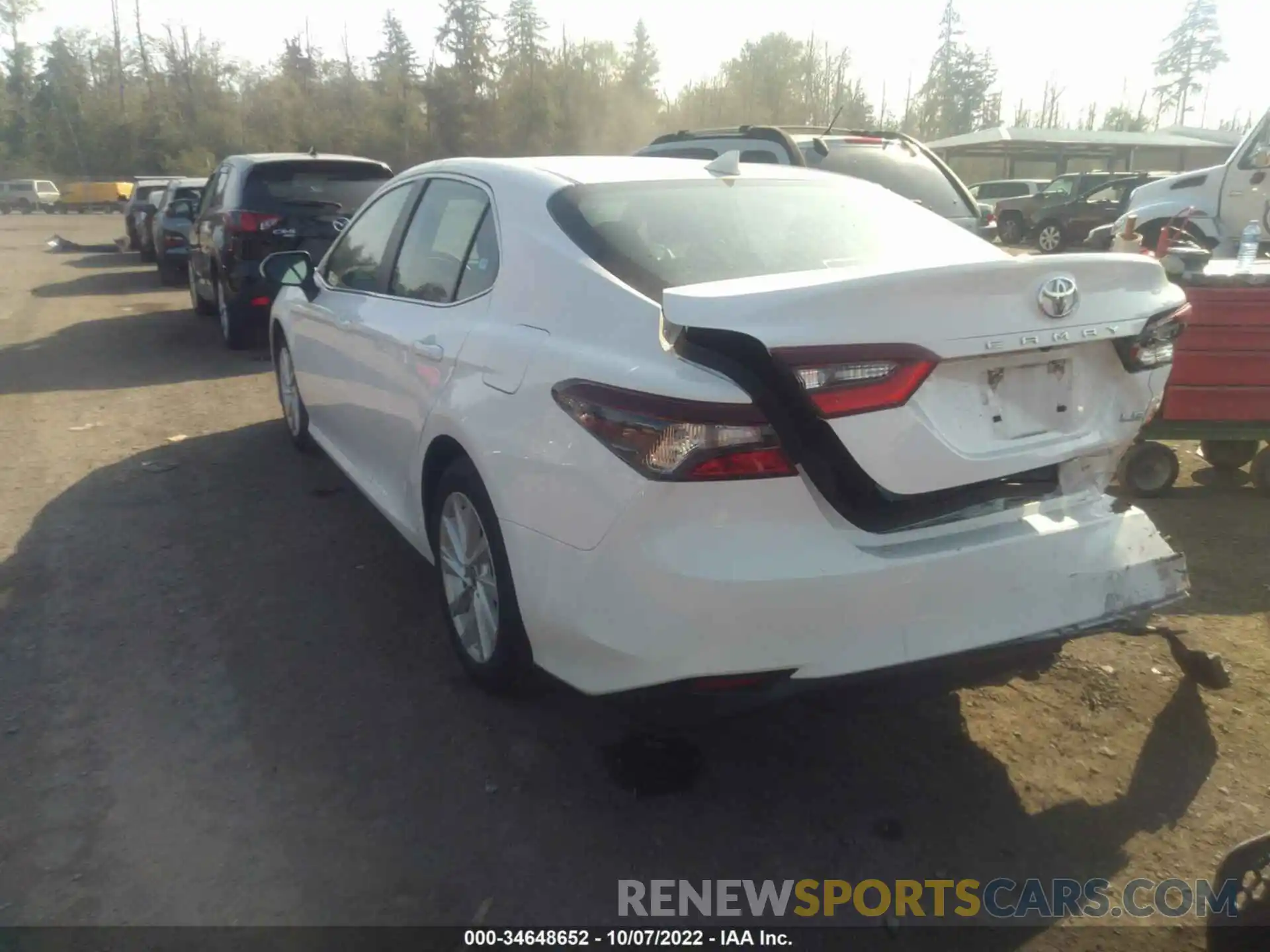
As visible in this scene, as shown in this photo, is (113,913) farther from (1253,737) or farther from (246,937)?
(1253,737)

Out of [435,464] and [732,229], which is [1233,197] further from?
[435,464]

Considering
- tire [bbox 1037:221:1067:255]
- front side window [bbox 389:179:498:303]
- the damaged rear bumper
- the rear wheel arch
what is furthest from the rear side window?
tire [bbox 1037:221:1067:255]

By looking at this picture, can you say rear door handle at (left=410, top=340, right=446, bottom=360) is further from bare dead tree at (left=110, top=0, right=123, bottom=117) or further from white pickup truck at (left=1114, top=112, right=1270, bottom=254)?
bare dead tree at (left=110, top=0, right=123, bottom=117)

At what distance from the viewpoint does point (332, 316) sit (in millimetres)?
4945

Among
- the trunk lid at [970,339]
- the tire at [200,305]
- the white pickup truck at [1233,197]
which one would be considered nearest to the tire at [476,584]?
the trunk lid at [970,339]

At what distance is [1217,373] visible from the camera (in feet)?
17.4

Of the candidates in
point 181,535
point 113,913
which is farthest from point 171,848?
point 181,535

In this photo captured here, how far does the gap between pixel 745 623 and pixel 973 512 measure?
27.4 inches

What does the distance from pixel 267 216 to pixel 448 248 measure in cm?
679

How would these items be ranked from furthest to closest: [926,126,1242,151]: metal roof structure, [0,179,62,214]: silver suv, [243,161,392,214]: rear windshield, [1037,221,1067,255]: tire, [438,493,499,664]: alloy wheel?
1. [0,179,62,214]: silver suv
2. [926,126,1242,151]: metal roof structure
3. [1037,221,1067,255]: tire
4. [243,161,392,214]: rear windshield
5. [438,493,499,664]: alloy wheel

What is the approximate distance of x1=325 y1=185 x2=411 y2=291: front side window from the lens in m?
4.61

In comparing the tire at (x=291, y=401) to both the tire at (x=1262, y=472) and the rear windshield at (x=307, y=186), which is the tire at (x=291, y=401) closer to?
the rear windshield at (x=307, y=186)

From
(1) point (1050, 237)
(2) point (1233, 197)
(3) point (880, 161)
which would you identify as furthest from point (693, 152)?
(1) point (1050, 237)

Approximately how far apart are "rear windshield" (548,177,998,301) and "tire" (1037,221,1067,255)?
73.7 ft
